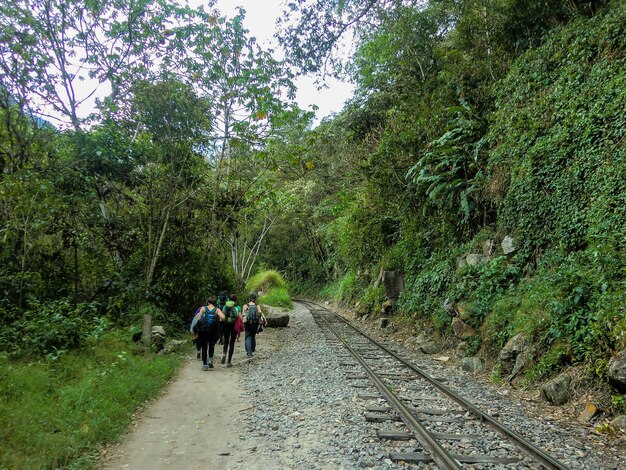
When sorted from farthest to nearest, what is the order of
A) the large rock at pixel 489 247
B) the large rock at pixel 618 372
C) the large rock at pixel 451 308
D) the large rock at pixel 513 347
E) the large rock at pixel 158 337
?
the large rock at pixel 489 247, the large rock at pixel 451 308, the large rock at pixel 158 337, the large rock at pixel 513 347, the large rock at pixel 618 372

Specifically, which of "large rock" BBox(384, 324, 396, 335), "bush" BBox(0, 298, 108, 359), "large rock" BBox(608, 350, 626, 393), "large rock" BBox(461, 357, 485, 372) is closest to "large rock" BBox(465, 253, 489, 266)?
"large rock" BBox(461, 357, 485, 372)

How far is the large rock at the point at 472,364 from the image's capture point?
7.88 meters

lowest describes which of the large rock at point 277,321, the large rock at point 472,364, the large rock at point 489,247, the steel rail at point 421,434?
the large rock at point 277,321

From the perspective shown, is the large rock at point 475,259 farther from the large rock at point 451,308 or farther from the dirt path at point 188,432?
the dirt path at point 188,432

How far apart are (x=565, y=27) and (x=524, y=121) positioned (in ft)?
8.86

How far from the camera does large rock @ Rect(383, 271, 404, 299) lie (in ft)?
50.1

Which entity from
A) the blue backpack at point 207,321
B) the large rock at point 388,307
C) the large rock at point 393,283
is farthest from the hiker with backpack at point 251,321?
the large rock at point 393,283

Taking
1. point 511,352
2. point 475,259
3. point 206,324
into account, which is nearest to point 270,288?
point 475,259

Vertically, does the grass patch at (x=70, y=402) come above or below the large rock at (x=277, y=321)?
above

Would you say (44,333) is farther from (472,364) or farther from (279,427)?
(472,364)

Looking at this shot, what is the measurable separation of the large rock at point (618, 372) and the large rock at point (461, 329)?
3893mm

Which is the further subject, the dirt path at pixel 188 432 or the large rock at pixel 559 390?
the large rock at pixel 559 390

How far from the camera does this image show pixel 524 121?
9.49 metres

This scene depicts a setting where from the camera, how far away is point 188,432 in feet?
16.1
